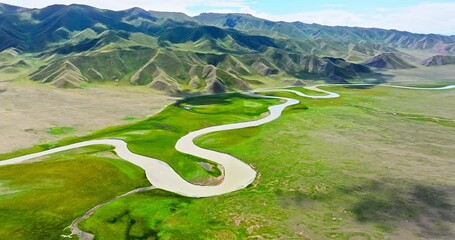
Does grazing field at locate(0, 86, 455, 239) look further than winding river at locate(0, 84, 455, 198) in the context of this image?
No

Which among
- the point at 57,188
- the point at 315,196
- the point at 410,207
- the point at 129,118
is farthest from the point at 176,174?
the point at 129,118

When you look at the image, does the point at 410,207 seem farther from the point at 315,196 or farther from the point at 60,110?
the point at 60,110

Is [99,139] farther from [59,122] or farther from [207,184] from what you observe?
[207,184]

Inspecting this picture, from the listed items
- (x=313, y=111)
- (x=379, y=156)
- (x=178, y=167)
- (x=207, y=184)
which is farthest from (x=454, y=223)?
(x=313, y=111)

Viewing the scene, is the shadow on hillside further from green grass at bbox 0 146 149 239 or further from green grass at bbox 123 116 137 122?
green grass at bbox 123 116 137 122

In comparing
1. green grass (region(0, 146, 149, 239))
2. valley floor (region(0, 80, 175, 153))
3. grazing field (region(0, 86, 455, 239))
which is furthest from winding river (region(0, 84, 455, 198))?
valley floor (region(0, 80, 175, 153))

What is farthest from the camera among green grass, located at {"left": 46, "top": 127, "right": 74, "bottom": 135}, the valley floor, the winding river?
green grass, located at {"left": 46, "top": 127, "right": 74, "bottom": 135}

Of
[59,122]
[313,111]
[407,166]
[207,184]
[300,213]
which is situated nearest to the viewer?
[300,213]
